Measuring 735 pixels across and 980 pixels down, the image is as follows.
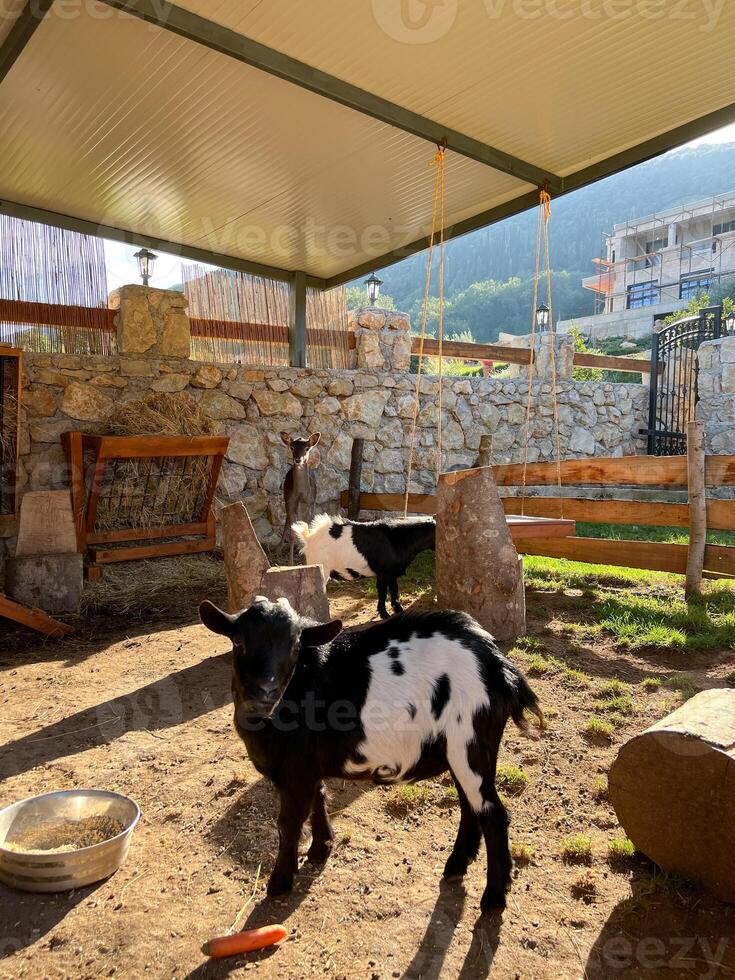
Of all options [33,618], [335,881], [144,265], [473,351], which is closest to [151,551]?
[33,618]

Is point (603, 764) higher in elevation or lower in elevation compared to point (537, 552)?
lower

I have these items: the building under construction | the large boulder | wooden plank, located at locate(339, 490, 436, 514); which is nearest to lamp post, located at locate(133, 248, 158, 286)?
wooden plank, located at locate(339, 490, 436, 514)

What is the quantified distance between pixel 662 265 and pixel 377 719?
4963 cm

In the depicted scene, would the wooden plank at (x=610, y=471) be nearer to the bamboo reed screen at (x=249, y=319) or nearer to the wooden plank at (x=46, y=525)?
the bamboo reed screen at (x=249, y=319)

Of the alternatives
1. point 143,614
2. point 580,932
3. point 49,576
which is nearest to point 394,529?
point 143,614

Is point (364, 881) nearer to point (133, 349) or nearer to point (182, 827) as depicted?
point (182, 827)

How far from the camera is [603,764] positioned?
309 cm

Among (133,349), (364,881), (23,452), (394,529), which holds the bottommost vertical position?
(364,881)

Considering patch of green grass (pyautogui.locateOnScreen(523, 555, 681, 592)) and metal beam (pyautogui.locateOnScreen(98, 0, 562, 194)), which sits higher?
metal beam (pyautogui.locateOnScreen(98, 0, 562, 194))

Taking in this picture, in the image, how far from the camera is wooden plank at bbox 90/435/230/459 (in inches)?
254

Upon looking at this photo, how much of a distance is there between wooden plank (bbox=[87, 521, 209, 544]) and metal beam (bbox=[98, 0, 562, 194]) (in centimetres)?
455

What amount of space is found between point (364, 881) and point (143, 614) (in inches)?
169

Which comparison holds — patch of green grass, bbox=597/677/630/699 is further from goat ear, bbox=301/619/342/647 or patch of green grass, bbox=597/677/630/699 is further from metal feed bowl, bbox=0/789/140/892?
metal feed bowl, bbox=0/789/140/892

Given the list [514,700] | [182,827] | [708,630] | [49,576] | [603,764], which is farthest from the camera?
[49,576]
